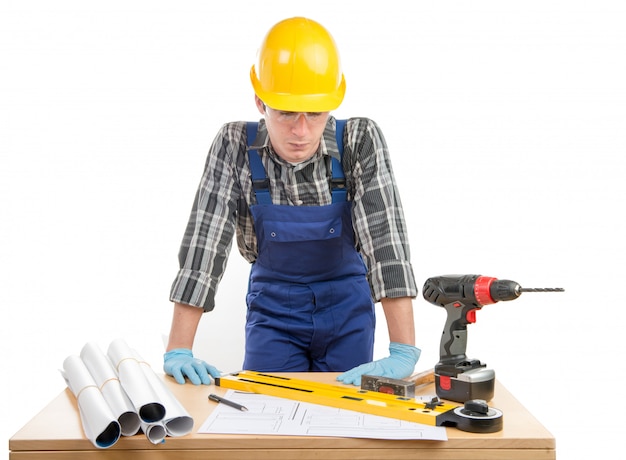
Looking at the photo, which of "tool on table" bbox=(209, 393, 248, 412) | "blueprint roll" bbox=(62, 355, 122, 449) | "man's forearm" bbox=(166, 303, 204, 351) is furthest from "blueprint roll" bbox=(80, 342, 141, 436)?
"man's forearm" bbox=(166, 303, 204, 351)

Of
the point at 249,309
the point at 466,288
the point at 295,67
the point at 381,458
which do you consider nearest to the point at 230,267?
the point at 249,309

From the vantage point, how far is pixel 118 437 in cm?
183

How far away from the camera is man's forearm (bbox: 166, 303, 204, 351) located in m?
2.66

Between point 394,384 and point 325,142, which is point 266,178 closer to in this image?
point 325,142

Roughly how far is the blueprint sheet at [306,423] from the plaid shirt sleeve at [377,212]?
67 cm

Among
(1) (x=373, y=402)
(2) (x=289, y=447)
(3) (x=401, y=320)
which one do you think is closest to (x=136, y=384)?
(2) (x=289, y=447)

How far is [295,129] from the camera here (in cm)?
265

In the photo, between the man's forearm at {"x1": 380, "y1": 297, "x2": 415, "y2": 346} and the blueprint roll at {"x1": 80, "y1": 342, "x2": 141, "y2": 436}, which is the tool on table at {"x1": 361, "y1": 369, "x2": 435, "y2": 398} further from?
the blueprint roll at {"x1": 80, "y1": 342, "x2": 141, "y2": 436}

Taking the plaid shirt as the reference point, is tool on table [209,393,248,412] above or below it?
below

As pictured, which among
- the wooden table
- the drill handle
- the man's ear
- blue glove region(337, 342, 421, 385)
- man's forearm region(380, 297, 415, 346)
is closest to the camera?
the wooden table

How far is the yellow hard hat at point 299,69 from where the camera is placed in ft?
8.57

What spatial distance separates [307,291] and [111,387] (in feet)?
3.32

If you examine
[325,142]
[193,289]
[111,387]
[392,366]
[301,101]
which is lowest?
[392,366]

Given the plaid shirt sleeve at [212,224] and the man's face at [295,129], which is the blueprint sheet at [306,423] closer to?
the plaid shirt sleeve at [212,224]
